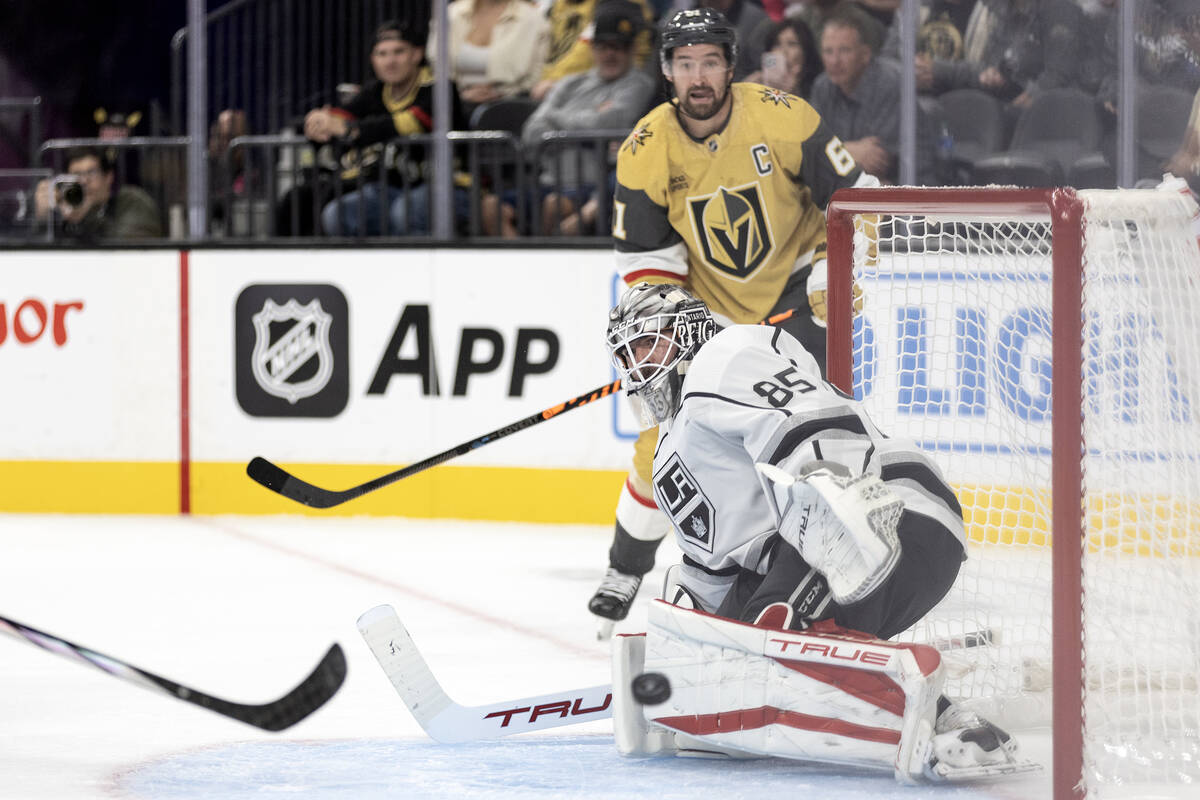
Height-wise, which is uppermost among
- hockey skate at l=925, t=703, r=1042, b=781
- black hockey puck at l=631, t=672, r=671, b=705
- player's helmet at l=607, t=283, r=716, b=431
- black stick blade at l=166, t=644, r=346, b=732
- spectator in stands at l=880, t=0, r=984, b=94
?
spectator in stands at l=880, t=0, r=984, b=94

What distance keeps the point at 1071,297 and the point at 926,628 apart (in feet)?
2.67

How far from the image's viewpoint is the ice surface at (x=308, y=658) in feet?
7.75

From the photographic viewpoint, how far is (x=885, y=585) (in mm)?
2391

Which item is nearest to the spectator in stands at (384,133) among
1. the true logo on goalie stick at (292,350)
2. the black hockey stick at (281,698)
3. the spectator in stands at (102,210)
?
the true logo on goalie stick at (292,350)

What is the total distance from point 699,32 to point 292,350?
7.27ft

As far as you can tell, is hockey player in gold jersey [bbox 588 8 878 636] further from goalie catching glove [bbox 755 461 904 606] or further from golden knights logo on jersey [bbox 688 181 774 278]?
goalie catching glove [bbox 755 461 904 606]

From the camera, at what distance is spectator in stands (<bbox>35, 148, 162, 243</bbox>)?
18.0 feet

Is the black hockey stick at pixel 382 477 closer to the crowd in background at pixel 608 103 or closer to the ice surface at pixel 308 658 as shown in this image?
the ice surface at pixel 308 658

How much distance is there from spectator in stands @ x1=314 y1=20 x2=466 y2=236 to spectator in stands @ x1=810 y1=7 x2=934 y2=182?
1.16 metres

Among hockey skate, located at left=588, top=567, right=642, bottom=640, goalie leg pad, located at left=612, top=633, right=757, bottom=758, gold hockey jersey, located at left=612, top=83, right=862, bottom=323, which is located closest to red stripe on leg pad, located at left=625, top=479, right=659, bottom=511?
hockey skate, located at left=588, top=567, right=642, bottom=640

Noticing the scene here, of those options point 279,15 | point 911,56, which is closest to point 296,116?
point 279,15

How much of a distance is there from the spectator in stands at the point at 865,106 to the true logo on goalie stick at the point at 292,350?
1534 mm

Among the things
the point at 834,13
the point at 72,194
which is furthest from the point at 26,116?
the point at 834,13

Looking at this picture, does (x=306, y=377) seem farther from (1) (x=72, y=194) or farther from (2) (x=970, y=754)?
(2) (x=970, y=754)
